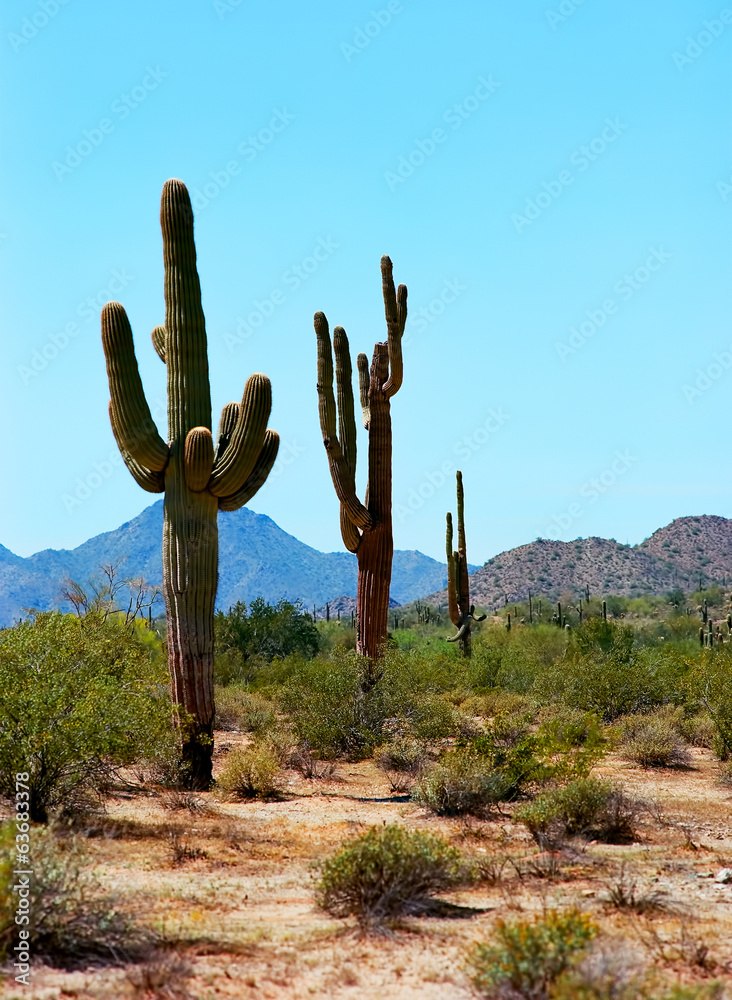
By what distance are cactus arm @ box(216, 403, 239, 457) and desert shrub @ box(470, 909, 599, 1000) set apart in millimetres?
8528

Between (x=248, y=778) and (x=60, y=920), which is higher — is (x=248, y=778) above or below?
below

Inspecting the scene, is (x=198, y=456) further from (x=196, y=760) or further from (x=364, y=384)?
(x=364, y=384)

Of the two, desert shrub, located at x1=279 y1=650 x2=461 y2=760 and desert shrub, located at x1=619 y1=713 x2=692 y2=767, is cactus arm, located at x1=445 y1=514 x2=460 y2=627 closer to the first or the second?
desert shrub, located at x1=279 y1=650 x2=461 y2=760

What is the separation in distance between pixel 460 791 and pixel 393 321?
8.80m

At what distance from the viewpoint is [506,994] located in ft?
16.3

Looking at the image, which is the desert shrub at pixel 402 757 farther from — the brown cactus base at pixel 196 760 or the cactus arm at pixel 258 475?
the cactus arm at pixel 258 475

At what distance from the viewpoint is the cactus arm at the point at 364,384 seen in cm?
1762

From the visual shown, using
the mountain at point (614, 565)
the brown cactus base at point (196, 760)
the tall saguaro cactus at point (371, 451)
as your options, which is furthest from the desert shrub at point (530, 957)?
the mountain at point (614, 565)

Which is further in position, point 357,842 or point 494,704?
point 494,704

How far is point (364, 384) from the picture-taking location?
59.0 feet

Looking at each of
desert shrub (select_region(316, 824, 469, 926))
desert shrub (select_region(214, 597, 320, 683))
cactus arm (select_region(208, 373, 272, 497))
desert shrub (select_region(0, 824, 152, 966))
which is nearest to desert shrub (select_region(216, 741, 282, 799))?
cactus arm (select_region(208, 373, 272, 497))

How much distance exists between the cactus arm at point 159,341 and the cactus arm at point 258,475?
6.11 feet

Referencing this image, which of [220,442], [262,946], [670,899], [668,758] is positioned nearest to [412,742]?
[668,758]

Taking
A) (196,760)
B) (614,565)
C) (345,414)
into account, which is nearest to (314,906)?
(196,760)
